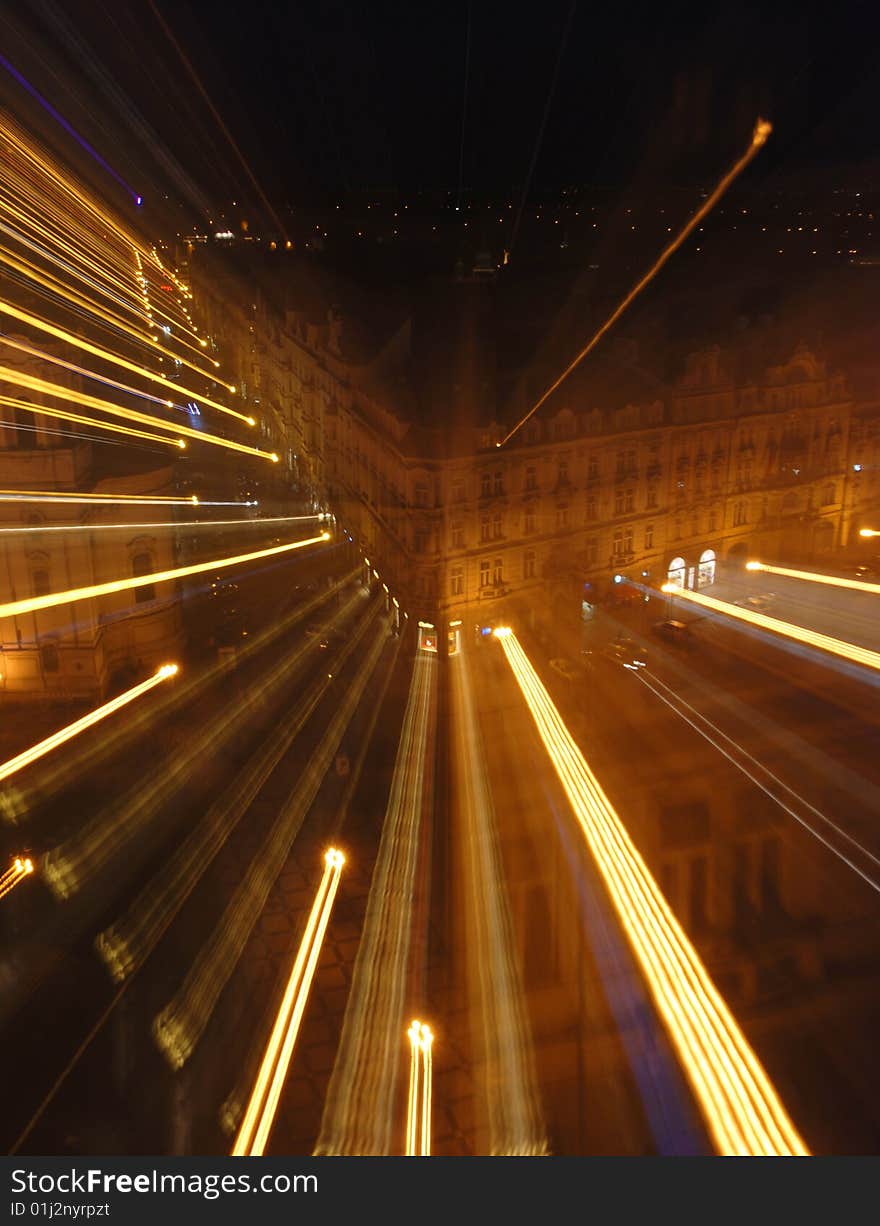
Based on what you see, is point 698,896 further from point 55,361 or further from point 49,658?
point 55,361

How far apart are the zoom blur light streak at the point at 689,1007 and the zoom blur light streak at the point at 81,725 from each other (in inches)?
379

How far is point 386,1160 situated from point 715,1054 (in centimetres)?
385

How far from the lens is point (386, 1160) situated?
494 centimetres

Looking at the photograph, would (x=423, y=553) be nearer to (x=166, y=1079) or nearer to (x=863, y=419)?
(x=166, y=1079)

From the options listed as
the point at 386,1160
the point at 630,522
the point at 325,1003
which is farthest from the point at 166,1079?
the point at 630,522

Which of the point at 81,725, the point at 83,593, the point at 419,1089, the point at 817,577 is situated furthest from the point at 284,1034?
the point at 817,577

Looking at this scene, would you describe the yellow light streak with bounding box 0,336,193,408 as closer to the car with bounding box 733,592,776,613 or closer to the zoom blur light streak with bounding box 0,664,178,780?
the zoom blur light streak with bounding box 0,664,178,780

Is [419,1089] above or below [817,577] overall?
below

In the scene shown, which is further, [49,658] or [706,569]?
[706,569]

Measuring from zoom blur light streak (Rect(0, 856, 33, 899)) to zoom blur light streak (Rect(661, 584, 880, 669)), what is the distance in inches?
666

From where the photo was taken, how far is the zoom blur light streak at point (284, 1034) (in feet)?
22.3

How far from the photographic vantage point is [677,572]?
25.5 metres

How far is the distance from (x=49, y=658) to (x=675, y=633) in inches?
601

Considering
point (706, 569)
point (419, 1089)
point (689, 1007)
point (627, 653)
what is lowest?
point (419, 1089)
